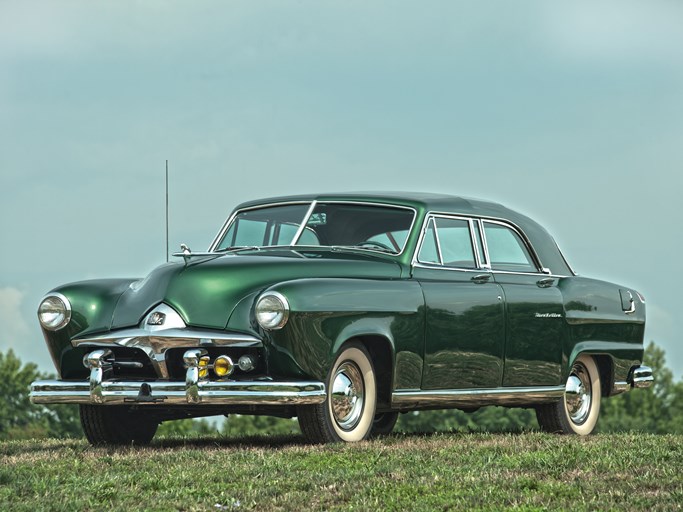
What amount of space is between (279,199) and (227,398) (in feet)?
9.85

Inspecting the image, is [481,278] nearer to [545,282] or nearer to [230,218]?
[545,282]

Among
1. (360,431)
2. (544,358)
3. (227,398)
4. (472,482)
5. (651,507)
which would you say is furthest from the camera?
(544,358)

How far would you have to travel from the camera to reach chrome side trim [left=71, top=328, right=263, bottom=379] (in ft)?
31.6

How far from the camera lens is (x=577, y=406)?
1330 cm

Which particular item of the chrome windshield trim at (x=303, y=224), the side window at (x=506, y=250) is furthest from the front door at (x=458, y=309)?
the chrome windshield trim at (x=303, y=224)

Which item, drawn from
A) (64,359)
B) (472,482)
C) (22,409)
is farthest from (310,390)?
(22,409)

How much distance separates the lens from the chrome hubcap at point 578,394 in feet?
43.2

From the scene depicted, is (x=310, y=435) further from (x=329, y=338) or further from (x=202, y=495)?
(x=202, y=495)

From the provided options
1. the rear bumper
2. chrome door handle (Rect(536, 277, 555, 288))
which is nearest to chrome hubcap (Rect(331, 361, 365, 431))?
chrome door handle (Rect(536, 277, 555, 288))

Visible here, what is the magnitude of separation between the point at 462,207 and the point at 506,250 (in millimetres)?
872

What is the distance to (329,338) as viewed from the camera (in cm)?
974

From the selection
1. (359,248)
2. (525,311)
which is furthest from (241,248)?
(525,311)

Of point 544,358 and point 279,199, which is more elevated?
point 279,199

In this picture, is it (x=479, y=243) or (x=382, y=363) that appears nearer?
(x=382, y=363)
